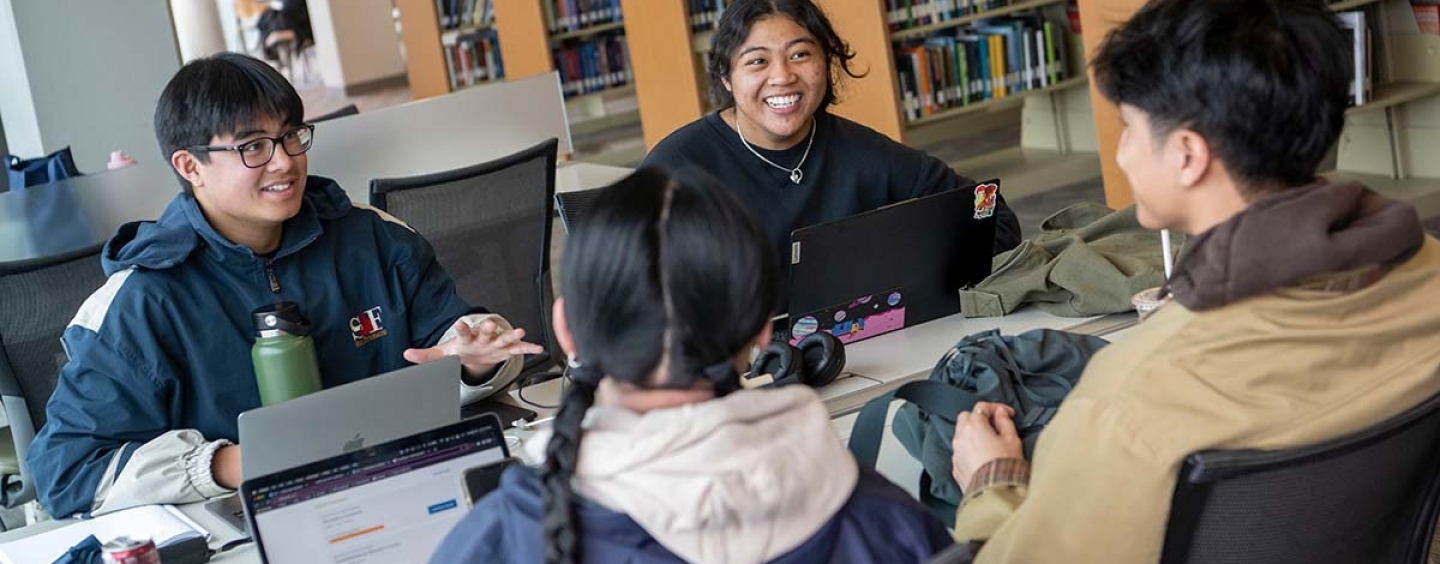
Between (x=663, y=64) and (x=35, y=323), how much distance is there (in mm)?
4723

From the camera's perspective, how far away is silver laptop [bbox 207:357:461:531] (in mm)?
1695

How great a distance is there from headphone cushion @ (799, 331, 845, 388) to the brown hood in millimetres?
889

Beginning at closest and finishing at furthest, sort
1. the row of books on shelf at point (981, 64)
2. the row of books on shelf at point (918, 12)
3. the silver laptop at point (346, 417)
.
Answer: the silver laptop at point (346, 417) < the row of books on shelf at point (918, 12) < the row of books on shelf at point (981, 64)

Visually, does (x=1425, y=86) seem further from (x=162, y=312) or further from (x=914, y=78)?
(x=162, y=312)

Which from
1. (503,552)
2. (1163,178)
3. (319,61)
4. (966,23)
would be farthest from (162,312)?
(319,61)

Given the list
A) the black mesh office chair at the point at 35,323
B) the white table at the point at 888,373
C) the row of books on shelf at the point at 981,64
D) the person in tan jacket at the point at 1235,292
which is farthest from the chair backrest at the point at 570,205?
the row of books on shelf at the point at 981,64

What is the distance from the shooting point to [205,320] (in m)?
2.22

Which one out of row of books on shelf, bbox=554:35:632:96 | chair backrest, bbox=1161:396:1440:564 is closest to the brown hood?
chair backrest, bbox=1161:396:1440:564

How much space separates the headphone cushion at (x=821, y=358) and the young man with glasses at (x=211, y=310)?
41 centimetres

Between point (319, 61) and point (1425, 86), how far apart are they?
470 inches

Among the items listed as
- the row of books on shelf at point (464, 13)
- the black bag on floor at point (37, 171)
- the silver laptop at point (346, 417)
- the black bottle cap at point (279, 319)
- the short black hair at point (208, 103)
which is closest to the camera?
the silver laptop at point (346, 417)

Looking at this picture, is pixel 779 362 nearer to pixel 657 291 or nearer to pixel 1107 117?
pixel 657 291

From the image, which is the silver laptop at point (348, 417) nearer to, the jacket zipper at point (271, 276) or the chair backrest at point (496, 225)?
the jacket zipper at point (271, 276)

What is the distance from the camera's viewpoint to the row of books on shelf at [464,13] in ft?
30.6
